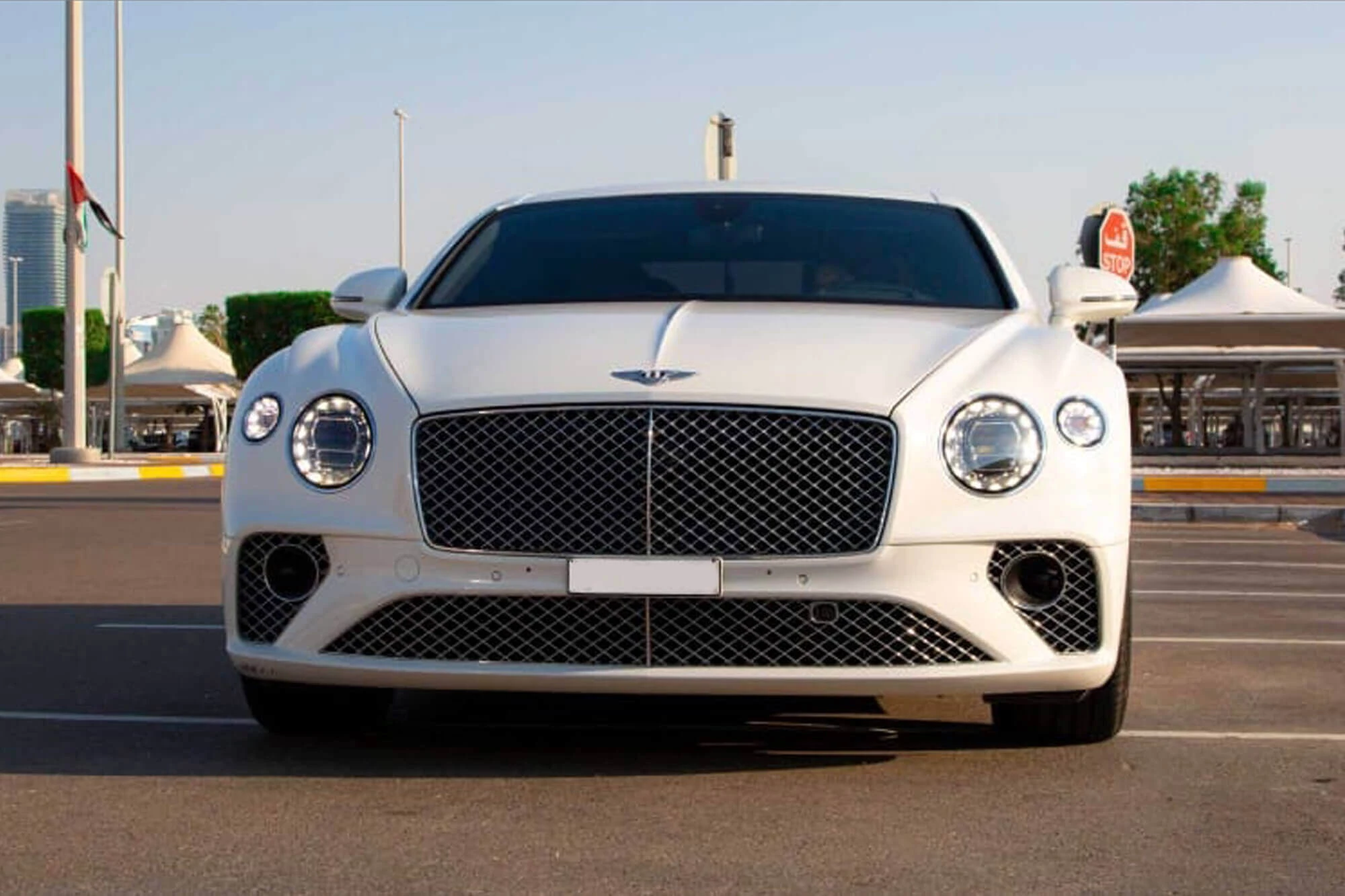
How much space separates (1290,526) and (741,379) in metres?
14.1

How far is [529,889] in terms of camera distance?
369cm

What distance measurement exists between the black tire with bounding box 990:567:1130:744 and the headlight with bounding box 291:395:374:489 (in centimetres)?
173

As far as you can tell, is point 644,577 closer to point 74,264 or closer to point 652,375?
point 652,375

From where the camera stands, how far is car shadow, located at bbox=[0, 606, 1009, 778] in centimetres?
497

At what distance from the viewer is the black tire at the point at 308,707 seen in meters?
5.15

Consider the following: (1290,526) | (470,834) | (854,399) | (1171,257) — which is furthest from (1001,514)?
(1171,257)

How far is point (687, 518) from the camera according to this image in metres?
4.61

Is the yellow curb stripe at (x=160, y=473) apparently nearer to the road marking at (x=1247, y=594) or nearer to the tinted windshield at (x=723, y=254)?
the road marking at (x=1247, y=594)

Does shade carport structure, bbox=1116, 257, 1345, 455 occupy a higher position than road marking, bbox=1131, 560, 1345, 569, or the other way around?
shade carport structure, bbox=1116, 257, 1345, 455

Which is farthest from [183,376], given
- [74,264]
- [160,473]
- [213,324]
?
[213,324]

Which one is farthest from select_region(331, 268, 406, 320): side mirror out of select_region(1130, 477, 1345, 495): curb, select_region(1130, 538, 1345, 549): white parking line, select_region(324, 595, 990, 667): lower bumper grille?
select_region(1130, 477, 1345, 495): curb

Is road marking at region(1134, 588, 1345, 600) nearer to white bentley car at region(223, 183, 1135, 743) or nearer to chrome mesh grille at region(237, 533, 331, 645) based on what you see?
white bentley car at region(223, 183, 1135, 743)

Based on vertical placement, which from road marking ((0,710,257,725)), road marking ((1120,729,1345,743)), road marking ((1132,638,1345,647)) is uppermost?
road marking ((0,710,257,725))

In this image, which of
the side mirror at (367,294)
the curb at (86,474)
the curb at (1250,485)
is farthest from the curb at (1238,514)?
the curb at (86,474)
